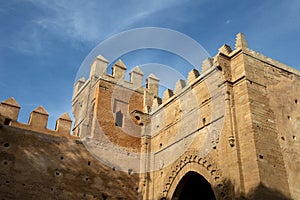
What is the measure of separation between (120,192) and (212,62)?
5087 millimetres

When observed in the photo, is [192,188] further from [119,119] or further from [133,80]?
[133,80]

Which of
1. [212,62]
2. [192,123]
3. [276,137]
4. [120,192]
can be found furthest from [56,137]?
[276,137]

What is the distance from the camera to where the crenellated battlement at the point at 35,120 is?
10.1 metres

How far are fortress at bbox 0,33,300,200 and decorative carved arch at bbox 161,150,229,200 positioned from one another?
0.03 m

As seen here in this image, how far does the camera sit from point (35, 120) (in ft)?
34.6

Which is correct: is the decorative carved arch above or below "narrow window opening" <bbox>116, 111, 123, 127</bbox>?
below

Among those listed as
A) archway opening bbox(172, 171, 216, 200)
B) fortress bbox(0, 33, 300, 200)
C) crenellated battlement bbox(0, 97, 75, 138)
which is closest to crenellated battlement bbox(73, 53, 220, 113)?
fortress bbox(0, 33, 300, 200)

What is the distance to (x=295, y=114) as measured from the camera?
9219 millimetres

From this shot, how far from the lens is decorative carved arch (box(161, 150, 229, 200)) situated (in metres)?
8.44

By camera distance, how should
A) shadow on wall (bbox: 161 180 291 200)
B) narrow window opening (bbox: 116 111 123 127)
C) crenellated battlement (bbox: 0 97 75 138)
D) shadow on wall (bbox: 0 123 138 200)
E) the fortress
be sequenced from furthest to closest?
narrow window opening (bbox: 116 111 123 127), crenellated battlement (bbox: 0 97 75 138), shadow on wall (bbox: 0 123 138 200), the fortress, shadow on wall (bbox: 161 180 291 200)

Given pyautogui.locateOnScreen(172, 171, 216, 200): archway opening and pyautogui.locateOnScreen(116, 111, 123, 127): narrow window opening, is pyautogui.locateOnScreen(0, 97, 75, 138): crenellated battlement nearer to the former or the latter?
pyautogui.locateOnScreen(116, 111, 123, 127): narrow window opening

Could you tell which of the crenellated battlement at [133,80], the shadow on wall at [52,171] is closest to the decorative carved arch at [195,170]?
the shadow on wall at [52,171]

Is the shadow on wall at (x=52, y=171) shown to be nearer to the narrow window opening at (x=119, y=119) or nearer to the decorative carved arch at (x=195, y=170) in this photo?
the decorative carved arch at (x=195, y=170)

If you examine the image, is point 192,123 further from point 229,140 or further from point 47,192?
point 47,192
